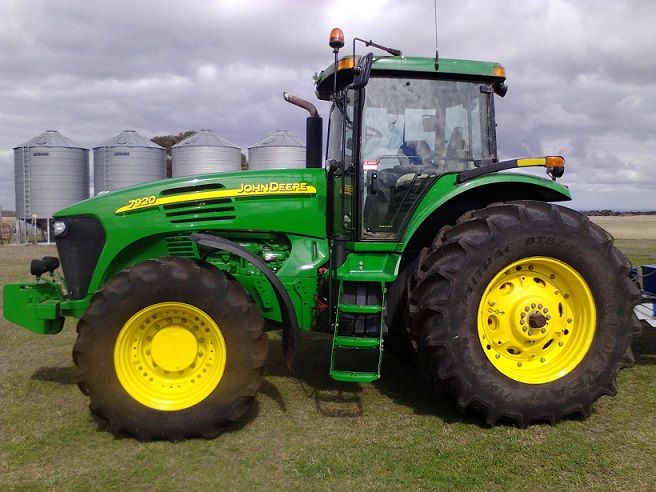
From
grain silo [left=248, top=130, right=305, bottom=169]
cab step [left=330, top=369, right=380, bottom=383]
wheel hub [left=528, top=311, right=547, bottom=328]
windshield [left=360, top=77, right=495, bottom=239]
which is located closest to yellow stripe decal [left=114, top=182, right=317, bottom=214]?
windshield [left=360, top=77, right=495, bottom=239]

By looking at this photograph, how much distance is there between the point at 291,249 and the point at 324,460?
164cm

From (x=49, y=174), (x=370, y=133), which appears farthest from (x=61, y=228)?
(x=49, y=174)

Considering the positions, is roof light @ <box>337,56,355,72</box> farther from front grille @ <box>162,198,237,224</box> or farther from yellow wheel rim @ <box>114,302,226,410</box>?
yellow wheel rim @ <box>114,302,226,410</box>

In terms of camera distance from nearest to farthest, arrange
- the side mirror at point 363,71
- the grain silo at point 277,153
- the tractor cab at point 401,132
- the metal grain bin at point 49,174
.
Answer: the side mirror at point 363,71 < the tractor cab at point 401,132 < the grain silo at point 277,153 < the metal grain bin at point 49,174

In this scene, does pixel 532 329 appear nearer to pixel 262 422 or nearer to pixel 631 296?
pixel 631 296

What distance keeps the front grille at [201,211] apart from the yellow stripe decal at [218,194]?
0.04m

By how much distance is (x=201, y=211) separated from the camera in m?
4.21

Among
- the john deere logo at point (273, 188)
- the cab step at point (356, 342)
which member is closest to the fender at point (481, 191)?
the cab step at point (356, 342)

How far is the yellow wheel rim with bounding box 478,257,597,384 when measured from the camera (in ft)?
12.3

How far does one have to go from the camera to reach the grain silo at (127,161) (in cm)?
1922

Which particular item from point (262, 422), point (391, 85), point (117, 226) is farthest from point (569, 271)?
point (117, 226)

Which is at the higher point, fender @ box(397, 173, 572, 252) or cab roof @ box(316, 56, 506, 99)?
cab roof @ box(316, 56, 506, 99)

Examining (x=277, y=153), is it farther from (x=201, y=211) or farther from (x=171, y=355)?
(x=171, y=355)

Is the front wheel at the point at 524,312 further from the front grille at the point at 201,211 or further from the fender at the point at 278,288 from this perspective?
the front grille at the point at 201,211
